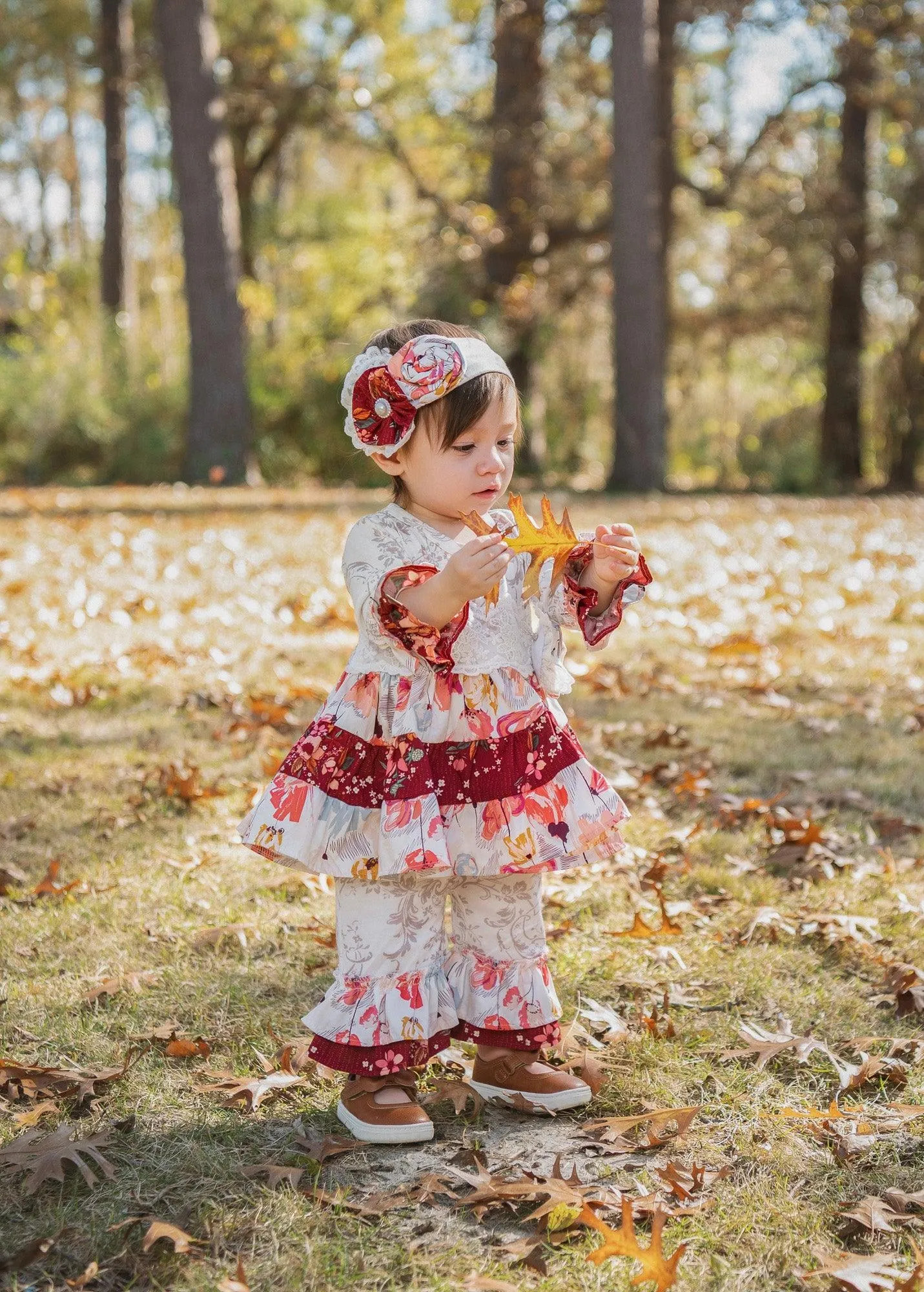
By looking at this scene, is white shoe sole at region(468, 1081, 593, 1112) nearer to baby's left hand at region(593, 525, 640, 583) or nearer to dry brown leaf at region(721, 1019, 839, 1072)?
dry brown leaf at region(721, 1019, 839, 1072)

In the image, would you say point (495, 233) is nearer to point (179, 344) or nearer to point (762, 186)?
point (762, 186)

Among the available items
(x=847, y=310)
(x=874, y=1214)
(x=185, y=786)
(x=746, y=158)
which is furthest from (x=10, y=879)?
(x=847, y=310)

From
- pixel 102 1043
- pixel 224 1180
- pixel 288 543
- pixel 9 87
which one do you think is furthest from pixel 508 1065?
pixel 9 87

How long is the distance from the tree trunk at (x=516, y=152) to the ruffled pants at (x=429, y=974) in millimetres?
14437

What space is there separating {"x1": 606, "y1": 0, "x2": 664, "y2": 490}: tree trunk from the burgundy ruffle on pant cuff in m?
12.4

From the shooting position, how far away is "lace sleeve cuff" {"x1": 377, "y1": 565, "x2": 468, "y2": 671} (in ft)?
7.52

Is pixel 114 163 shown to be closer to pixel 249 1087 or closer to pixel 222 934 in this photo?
pixel 222 934

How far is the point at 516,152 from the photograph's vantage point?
16.5 metres

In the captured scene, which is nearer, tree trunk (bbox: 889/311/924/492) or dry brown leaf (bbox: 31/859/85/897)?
dry brown leaf (bbox: 31/859/85/897)

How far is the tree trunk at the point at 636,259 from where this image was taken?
13.3 m

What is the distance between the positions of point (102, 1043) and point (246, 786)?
1.59m

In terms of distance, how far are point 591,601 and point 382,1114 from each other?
106cm

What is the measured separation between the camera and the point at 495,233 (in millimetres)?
16406

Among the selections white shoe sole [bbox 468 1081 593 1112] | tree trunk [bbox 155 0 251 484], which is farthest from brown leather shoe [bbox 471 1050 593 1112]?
tree trunk [bbox 155 0 251 484]
